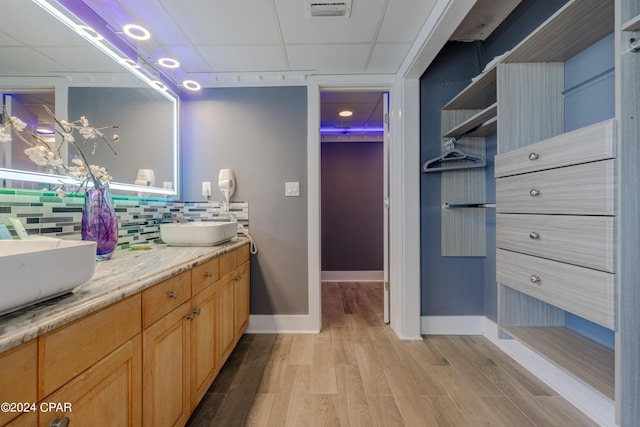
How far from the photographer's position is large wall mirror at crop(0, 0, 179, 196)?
1.02 m

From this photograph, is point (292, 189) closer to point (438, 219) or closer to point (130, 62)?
point (438, 219)

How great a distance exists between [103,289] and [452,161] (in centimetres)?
226

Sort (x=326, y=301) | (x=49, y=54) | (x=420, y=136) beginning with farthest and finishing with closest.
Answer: (x=326, y=301) → (x=420, y=136) → (x=49, y=54)

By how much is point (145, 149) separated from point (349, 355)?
2.03 m

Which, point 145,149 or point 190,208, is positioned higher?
point 145,149

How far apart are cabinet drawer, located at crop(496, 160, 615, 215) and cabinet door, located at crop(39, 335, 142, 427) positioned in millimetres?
1610

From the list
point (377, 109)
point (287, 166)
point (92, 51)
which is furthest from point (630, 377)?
point (377, 109)

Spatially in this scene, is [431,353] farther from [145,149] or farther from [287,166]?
[145,149]

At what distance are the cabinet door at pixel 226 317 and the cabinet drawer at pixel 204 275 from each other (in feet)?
0.39

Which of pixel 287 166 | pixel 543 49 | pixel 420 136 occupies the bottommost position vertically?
pixel 287 166

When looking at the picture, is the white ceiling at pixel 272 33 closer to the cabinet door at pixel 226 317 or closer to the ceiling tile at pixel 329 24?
the ceiling tile at pixel 329 24

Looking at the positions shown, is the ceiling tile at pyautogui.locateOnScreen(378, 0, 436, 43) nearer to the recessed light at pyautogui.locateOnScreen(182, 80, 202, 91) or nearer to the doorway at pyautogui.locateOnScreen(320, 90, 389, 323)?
the recessed light at pyautogui.locateOnScreen(182, 80, 202, 91)

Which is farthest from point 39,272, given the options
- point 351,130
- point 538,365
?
point 351,130

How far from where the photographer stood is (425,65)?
1.89m
